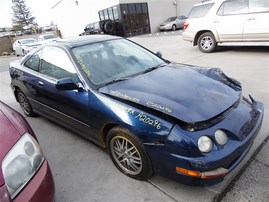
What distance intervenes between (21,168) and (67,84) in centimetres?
125

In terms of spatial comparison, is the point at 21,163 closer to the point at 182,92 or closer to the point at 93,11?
the point at 182,92

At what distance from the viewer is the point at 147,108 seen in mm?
2221

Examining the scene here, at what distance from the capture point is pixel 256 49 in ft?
25.8

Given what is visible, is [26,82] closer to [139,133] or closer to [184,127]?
[139,133]

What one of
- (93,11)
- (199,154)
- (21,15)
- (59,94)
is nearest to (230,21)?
(59,94)

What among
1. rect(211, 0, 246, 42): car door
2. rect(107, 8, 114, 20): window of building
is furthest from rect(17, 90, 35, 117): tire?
rect(107, 8, 114, 20): window of building

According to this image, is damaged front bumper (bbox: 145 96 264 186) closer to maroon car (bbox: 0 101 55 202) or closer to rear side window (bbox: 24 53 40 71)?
maroon car (bbox: 0 101 55 202)

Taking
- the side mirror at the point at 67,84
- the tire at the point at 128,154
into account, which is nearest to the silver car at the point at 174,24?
the side mirror at the point at 67,84

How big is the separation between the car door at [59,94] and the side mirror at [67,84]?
6 cm

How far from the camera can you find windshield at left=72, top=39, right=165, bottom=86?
286cm

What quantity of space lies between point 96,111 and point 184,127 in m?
1.02

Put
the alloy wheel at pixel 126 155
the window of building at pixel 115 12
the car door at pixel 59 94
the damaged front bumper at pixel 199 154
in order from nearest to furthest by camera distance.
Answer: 1. the damaged front bumper at pixel 199 154
2. the alloy wheel at pixel 126 155
3. the car door at pixel 59 94
4. the window of building at pixel 115 12

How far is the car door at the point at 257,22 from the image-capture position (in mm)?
6726

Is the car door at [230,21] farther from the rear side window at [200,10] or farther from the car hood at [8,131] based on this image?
the car hood at [8,131]
